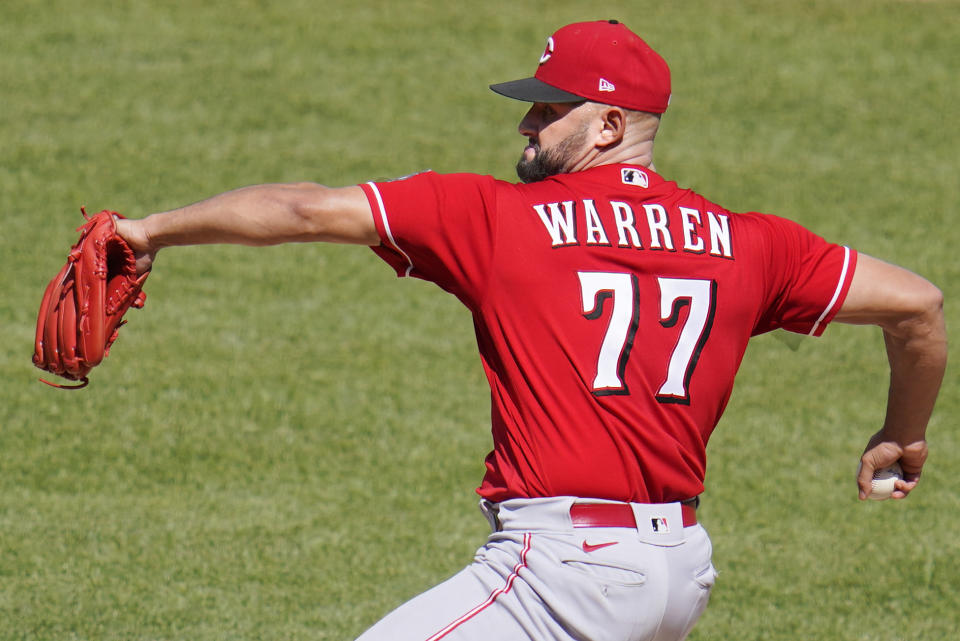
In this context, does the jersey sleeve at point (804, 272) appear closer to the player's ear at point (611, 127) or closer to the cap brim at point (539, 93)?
the player's ear at point (611, 127)

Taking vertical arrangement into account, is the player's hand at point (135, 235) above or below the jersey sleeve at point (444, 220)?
below

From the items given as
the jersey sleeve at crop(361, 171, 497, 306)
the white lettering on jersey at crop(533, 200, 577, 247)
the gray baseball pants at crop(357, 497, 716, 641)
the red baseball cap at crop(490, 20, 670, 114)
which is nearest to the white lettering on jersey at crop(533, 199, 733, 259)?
the white lettering on jersey at crop(533, 200, 577, 247)

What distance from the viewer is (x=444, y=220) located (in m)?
3.07

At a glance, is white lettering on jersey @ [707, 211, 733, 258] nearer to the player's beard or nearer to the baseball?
the player's beard

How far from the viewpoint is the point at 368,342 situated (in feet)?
27.6

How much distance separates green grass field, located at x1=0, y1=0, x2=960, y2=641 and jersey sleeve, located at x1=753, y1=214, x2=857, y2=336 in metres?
2.43

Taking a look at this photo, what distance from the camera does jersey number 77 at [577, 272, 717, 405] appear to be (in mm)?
3080

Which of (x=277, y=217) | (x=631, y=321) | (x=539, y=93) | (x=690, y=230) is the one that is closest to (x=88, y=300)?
(x=277, y=217)

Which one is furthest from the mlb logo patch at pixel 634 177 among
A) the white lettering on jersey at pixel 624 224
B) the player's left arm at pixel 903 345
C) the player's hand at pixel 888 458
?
the player's hand at pixel 888 458

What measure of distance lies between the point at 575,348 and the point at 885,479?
1210mm

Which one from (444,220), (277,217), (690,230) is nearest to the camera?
(277,217)

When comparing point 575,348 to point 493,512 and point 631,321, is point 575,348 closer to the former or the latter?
point 631,321

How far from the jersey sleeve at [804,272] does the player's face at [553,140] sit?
48 cm

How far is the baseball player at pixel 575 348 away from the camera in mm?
3018
